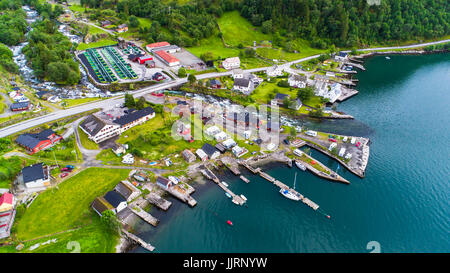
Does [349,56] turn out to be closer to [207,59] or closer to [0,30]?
[207,59]

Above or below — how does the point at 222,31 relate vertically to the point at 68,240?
above

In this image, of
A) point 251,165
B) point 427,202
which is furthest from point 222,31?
point 427,202

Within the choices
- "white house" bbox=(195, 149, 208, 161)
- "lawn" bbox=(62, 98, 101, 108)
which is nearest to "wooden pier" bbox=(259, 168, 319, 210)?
"white house" bbox=(195, 149, 208, 161)

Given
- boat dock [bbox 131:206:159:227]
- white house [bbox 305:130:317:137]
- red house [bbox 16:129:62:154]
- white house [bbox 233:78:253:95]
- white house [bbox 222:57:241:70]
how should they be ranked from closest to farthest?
boat dock [bbox 131:206:159:227] < red house [bbox 16:129:62:154] < white house [bbox 305:130:317:137] < white house [bbox 233:78:253:95] < white house [bbox 222:57:241:70]

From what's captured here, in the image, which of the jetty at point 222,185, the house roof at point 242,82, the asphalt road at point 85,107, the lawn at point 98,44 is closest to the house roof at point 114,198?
the jetty at point 222,185

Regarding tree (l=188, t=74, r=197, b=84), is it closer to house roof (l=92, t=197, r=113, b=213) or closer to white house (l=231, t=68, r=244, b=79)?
white house (l=231, t=68, r=244, b=79)

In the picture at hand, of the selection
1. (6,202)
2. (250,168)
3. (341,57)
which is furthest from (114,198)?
(341,57)

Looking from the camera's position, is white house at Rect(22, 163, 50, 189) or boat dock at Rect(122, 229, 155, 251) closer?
boat dock at Rect(122, 229, 155, 251)

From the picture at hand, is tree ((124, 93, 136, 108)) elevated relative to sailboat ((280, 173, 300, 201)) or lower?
elevated
